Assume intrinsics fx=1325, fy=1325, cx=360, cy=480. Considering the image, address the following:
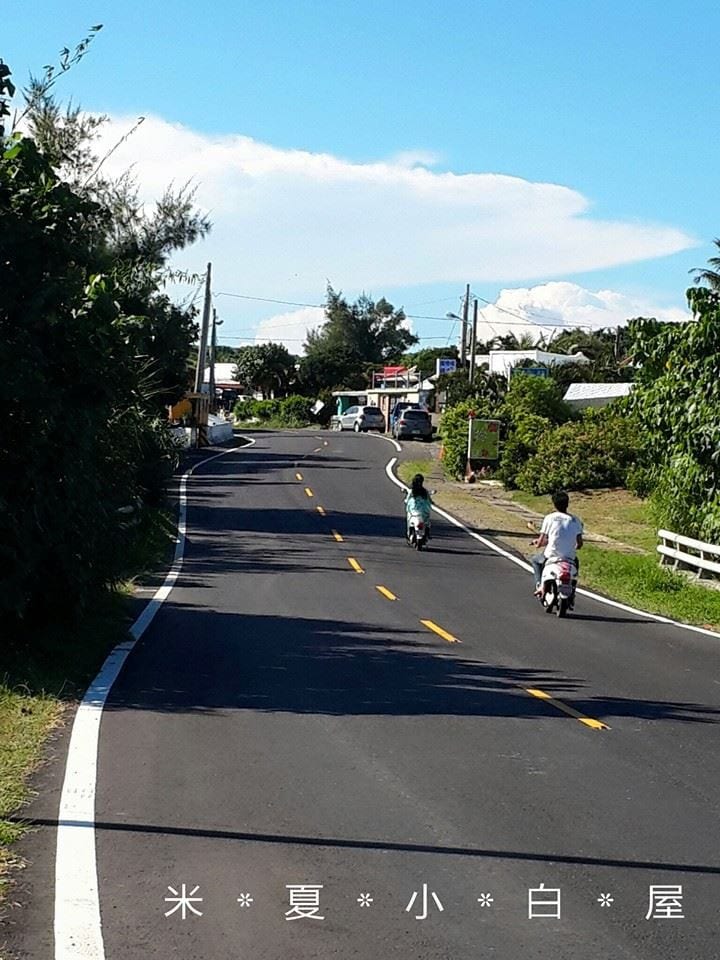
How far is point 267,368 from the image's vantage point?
4685 inches

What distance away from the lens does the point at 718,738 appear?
1020cm

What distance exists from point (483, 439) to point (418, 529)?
62.4 ft

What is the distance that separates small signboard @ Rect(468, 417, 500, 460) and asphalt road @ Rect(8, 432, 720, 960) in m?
29.1

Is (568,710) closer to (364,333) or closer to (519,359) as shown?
(519,359)

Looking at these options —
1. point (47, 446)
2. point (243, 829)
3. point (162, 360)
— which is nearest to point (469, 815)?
point (243, 829)

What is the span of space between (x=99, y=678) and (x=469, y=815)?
5416mm

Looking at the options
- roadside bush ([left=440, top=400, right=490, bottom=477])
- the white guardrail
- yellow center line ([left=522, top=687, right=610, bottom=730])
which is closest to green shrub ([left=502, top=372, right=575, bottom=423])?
roadside bush ([left=440, top=400, right=490, bottom=477])

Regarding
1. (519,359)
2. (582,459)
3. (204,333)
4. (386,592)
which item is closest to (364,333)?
(519,359)

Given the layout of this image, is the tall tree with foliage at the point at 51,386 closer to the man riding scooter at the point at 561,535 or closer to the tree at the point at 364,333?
the man riding scooter at the point at 561,535

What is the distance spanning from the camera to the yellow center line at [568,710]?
1050 cm

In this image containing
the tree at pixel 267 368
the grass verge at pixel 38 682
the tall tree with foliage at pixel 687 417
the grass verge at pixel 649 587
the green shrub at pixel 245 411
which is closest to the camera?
the grass verge at pixel 38 682

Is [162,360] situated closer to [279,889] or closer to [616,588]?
[616,588]

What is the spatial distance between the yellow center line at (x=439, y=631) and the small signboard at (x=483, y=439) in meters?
29.8

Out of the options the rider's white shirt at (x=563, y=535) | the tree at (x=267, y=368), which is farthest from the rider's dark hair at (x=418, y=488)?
the tree at (x=267, y=368)
